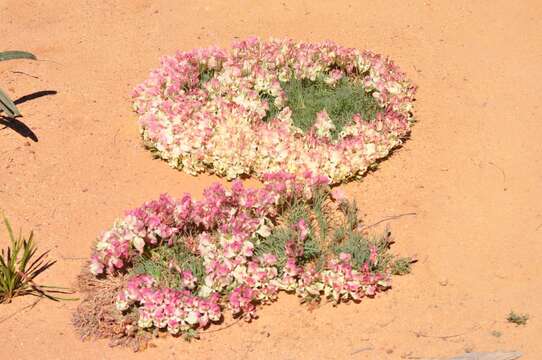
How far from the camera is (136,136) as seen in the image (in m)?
7.25

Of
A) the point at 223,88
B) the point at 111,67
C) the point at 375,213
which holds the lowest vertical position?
the point at 375,213

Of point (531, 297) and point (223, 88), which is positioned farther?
point (223, 88)

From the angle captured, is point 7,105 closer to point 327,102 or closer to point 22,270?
point 22,270

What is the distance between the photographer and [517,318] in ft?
17.6

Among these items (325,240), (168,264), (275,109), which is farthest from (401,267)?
(275,109)

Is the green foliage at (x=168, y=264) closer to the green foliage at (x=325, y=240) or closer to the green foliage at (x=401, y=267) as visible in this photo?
the green foliage at (x=325, y=240)

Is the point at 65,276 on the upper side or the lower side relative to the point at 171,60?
lower

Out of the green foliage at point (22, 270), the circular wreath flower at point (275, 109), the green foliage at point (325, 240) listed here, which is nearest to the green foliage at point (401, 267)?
the green foliage at point (325, 240)

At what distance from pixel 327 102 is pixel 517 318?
2853mm

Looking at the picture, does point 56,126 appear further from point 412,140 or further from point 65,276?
point 412,140

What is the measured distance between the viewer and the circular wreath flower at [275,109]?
6.63m

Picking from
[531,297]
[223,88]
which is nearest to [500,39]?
[223,88]

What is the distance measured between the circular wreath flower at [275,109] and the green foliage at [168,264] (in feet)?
3.53

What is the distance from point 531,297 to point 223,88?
135 inches
